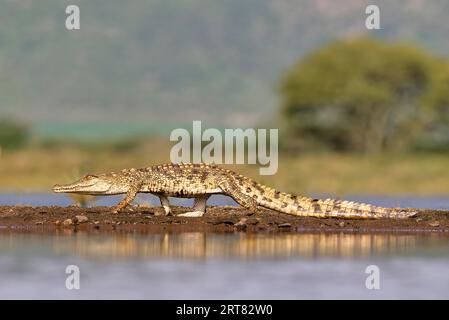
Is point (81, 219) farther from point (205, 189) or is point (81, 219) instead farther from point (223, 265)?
point (223, 265)

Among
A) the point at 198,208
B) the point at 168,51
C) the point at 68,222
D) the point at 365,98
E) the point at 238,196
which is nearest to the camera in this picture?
the point at 68,222

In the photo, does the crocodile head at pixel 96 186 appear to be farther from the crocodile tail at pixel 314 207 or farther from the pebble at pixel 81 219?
the crocodile tail at pixel 314 207

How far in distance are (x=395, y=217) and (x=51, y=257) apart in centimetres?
728

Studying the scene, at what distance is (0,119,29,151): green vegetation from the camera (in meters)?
74.8

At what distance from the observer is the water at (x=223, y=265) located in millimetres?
17188

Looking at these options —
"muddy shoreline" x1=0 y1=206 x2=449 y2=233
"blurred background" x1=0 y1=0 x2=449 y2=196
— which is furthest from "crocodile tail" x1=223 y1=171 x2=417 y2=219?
"blurred background" x1=0 y1=0 x2=449 y2=196

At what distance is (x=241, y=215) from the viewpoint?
25234mm

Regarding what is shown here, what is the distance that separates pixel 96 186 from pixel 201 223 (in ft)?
6.89

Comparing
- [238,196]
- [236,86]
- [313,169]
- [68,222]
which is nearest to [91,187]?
[68,222]

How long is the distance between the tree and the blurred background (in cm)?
9

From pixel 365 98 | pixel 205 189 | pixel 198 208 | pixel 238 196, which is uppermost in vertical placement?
pixel 365 98

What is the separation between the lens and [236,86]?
125000mm

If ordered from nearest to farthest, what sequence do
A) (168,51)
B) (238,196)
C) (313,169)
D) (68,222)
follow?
(68,222) → (238,196) → (313,169) → (168,51)

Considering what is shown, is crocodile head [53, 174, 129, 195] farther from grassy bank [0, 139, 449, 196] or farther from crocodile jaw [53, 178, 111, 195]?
grassy bank [0, 139, 449, 196]
